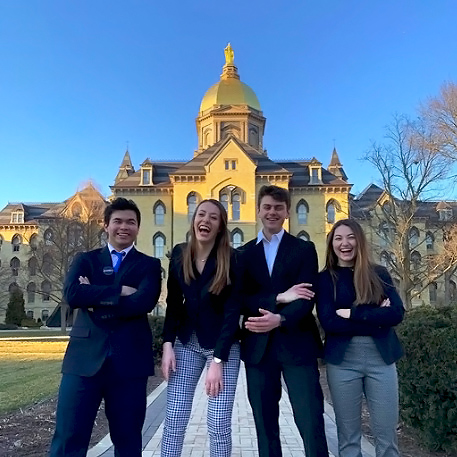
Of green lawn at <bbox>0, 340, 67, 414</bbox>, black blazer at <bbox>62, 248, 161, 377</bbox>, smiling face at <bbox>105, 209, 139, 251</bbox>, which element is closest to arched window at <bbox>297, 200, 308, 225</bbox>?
green lawn at <bbox>0, 340, 67, 414</bbox>

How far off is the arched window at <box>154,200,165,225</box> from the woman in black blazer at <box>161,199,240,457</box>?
42495mm

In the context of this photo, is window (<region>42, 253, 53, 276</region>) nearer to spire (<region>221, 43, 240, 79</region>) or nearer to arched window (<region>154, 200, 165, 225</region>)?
arched window (<region>154, 200, 165, 225</region>)

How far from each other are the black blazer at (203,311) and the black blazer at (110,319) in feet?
0.62

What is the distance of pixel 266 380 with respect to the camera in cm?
406

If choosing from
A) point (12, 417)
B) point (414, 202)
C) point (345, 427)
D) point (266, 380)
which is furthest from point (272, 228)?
point (414, 202)

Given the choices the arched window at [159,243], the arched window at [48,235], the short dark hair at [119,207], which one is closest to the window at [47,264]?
the arched window at [48,235]

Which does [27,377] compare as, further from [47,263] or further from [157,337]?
[47,263]

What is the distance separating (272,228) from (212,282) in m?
0.74

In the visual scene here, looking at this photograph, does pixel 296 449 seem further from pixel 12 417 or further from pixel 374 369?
pixel 12 417

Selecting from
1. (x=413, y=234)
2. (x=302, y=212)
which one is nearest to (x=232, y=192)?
(x=302, y=212)

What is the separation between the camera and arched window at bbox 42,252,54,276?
3722 cm

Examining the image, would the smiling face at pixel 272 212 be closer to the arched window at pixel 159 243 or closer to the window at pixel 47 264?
the window at pixel 47 264

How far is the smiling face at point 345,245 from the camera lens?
4.34 m

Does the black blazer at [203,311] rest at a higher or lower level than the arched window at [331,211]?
lower
